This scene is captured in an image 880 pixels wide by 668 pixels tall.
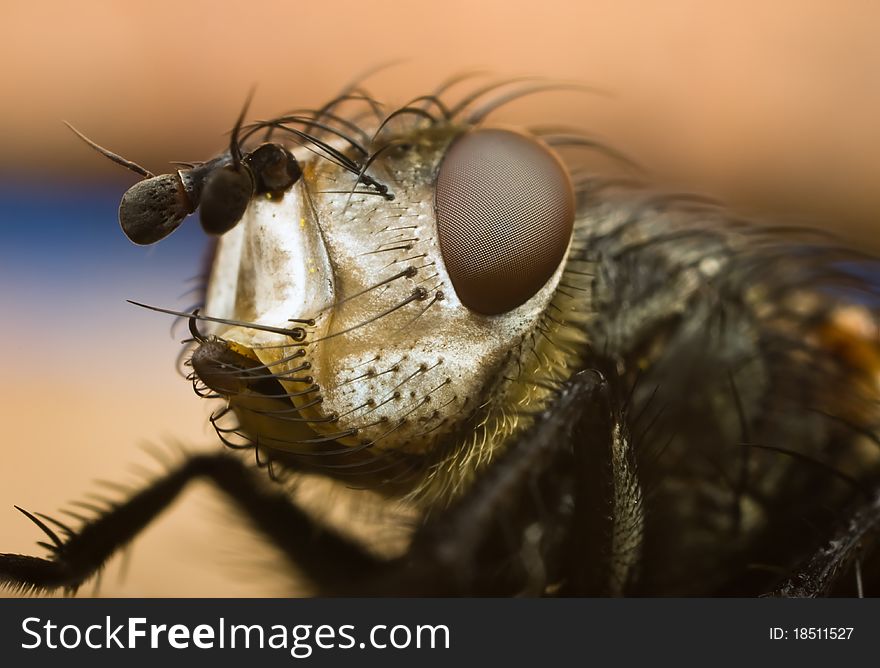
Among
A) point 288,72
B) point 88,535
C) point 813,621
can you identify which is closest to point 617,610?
point 813,621

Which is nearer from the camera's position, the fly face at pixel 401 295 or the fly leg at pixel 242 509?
the fly face at pixel 401 295

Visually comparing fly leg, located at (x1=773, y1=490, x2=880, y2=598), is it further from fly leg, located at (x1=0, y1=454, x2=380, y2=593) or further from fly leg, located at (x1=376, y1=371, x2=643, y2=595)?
fly leg, located at (x1=0, y1=454, x2=380, y2=593)

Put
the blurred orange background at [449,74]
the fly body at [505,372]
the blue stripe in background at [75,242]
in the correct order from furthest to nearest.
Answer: the blurred orange background at [449,74]
the blue stripe in background at [75,242]
the fly body at [505,372]

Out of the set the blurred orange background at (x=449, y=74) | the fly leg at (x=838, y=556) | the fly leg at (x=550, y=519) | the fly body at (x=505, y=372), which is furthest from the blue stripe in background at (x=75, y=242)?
the fly leg at (x=838, y=556)

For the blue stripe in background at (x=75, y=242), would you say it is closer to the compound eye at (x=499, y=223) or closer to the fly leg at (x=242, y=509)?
the fly leg at (x=242, y=509)

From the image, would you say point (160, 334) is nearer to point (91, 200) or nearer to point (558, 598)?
point (91, 200)

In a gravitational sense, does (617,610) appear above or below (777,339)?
below

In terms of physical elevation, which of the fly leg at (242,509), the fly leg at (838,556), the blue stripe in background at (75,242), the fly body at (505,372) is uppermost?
the fly body at (505,372)
